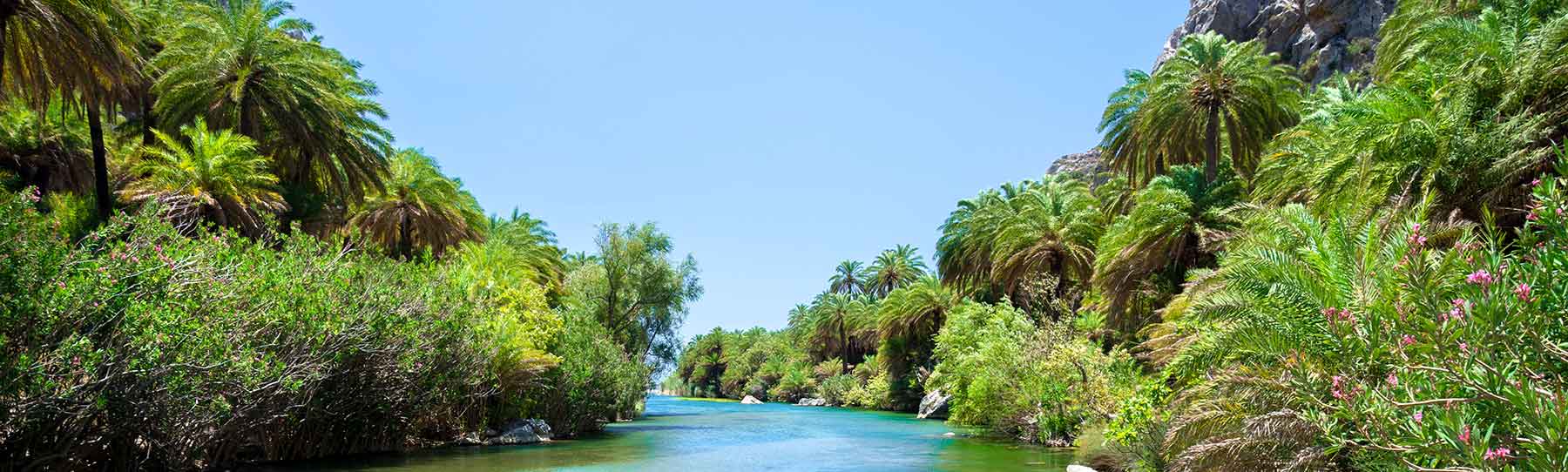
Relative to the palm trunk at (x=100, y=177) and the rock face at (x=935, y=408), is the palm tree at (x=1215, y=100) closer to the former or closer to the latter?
the rock face at (x=935, y=408)

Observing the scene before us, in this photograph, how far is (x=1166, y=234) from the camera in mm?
22219

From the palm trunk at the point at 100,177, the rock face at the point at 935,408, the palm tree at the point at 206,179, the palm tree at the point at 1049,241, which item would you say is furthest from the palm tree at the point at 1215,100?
the palm trunk at the point at 100,177

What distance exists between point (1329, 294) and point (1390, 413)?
2481 millimetres

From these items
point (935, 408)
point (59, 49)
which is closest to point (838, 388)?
point (935, 408)

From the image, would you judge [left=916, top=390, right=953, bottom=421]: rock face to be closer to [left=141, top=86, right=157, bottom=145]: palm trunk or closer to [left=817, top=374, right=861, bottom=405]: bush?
[left=817, top=374, right=861, bottom=405]: bush

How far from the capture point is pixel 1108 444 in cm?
1666

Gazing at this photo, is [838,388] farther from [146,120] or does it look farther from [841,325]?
[146,120]

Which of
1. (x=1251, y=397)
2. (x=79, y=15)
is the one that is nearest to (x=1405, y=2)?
(x=1251, y=397)

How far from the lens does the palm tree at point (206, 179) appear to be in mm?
19141

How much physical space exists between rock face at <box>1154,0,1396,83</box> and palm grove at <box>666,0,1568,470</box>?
25754 millimetres

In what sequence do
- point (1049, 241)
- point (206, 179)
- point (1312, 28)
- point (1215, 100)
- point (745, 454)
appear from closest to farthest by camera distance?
point (206, 179) < point (1215, 100) < point (745, 454) < point (1049, 241) < point (1312, 28)

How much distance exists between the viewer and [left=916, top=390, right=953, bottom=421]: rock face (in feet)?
144

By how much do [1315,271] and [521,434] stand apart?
22457mm

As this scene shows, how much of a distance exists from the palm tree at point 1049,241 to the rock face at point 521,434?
1754cm
